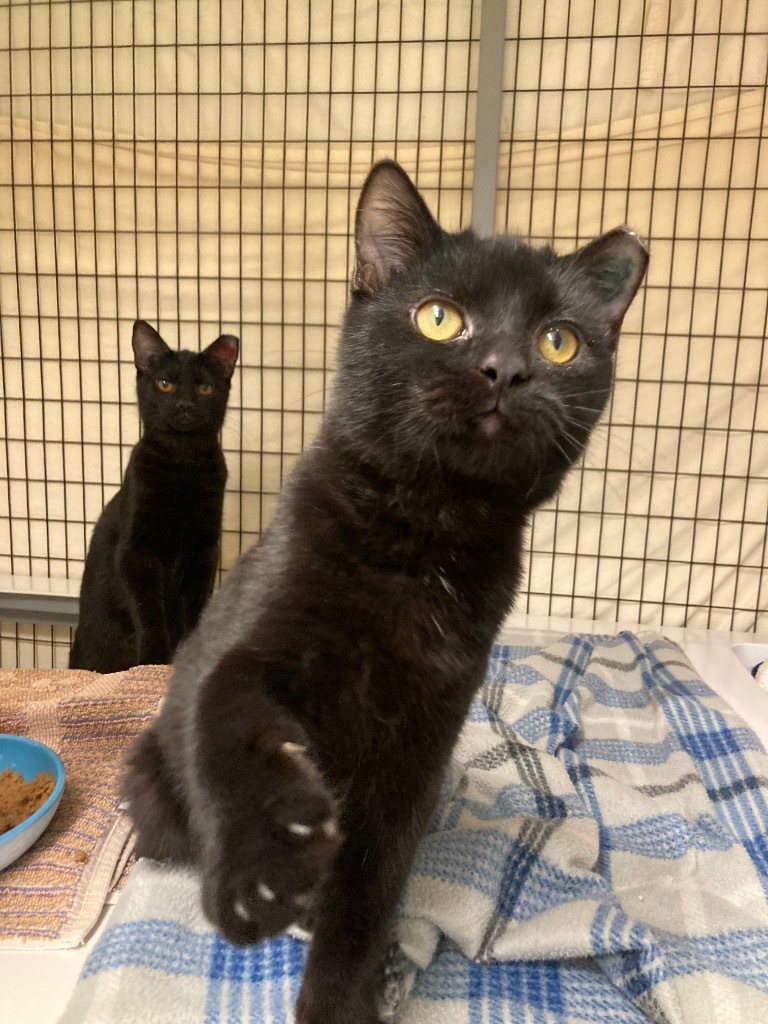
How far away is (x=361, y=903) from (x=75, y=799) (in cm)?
47

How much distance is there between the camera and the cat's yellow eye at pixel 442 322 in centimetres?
61

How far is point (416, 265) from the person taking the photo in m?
0.66

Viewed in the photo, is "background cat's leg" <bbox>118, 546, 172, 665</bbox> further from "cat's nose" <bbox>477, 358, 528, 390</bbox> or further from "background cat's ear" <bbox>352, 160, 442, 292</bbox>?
"cat's nose" <bbox>477, 358, 528, 390</bbox>

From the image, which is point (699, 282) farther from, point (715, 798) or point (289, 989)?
point (289, 989)

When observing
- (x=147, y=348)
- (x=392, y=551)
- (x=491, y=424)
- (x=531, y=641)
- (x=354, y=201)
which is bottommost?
(x=531, y=641)

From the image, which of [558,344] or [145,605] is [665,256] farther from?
[145,605]

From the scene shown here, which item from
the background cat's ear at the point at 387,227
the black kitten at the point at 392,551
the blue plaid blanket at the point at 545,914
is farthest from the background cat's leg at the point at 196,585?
the background cat's ear at the point at 387,227

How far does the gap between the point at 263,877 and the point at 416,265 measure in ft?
1.78

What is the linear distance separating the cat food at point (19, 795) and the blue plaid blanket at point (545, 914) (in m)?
0.17

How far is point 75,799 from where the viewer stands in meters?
0.88

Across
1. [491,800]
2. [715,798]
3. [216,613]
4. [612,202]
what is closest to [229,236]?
[612,202]

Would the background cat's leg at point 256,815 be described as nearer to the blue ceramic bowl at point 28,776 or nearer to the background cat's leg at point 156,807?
the background cat's leg at point 156,807

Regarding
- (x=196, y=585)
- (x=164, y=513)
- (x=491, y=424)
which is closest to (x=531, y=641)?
(x=196, y=585)

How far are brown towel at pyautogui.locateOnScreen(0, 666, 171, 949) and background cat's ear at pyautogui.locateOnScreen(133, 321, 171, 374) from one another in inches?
29.5
